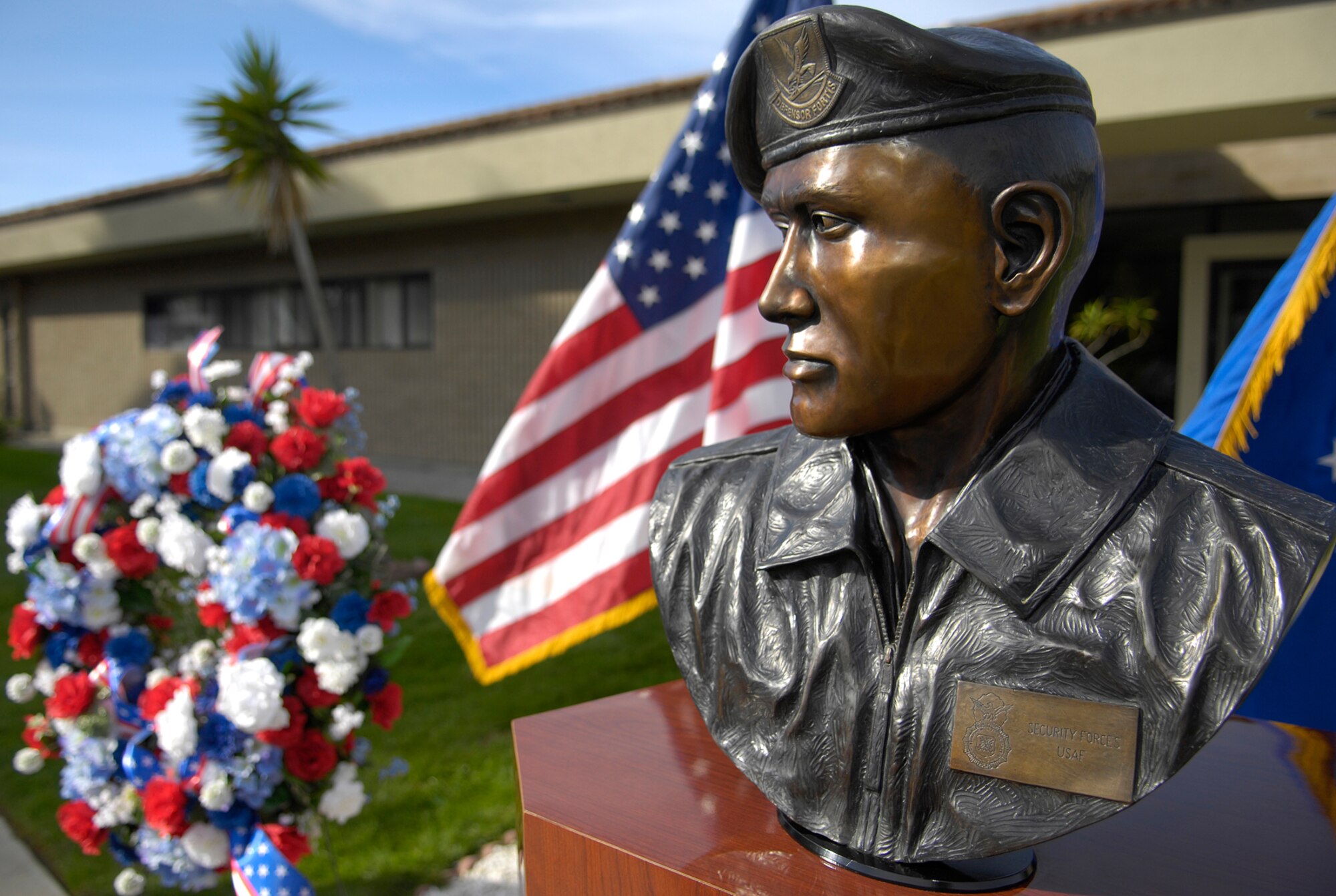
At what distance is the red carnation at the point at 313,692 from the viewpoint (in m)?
2.54

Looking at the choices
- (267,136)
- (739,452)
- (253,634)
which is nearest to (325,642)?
(253,634)

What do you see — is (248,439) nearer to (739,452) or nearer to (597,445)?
(597,445)

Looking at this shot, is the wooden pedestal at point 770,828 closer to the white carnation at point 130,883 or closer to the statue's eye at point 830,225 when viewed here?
the statue's eye at point 830,225

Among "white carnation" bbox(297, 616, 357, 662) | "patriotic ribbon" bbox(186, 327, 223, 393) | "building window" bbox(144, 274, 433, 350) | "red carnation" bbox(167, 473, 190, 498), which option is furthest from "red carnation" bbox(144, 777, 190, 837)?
"building window" bbox(144, 274, 433, 350)

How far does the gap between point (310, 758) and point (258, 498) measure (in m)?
0.70

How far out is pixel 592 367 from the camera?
303 centimetres

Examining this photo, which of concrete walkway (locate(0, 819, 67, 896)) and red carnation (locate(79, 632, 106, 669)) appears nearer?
red carnation (locate(79, 632, 106, 669))

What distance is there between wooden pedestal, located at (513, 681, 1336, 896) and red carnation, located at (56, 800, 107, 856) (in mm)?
1635

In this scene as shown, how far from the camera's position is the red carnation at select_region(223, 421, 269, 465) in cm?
269

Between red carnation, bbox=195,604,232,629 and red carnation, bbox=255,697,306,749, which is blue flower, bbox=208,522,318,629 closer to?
red carnation, bbox=195,604,232,629

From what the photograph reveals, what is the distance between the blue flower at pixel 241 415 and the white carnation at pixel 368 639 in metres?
0.70

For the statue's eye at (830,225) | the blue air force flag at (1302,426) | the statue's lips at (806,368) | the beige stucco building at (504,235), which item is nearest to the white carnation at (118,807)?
the statue's lips at (806,368)

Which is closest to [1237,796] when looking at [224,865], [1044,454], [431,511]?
[1044,454]

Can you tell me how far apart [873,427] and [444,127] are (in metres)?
9.72
